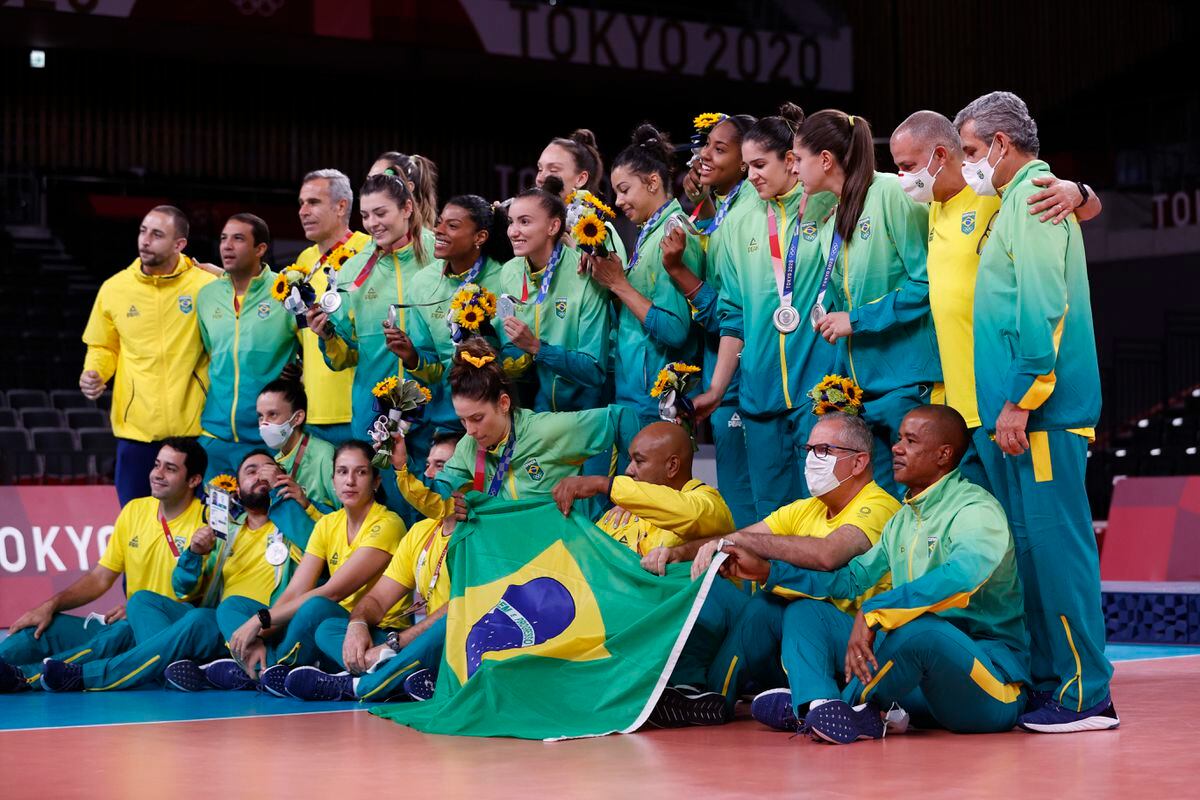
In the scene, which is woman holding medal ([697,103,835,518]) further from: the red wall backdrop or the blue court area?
the red wall backdrop

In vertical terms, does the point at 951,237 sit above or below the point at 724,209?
below

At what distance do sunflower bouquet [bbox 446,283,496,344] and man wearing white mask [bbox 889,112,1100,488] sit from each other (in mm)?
1774

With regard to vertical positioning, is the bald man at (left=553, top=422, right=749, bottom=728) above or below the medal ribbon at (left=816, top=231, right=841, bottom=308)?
below

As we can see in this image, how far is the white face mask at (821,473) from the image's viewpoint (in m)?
5.07

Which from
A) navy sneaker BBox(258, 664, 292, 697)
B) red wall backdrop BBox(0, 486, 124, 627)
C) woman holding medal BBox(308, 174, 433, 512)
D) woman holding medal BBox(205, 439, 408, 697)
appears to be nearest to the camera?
navy sneaker BBox(258, 664, 292, 697)

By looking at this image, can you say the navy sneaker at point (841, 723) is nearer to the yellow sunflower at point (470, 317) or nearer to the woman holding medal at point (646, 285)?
the woman holding medal at point (646, 285)

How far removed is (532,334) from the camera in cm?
617

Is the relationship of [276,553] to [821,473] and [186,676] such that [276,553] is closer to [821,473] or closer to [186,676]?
[186,676]

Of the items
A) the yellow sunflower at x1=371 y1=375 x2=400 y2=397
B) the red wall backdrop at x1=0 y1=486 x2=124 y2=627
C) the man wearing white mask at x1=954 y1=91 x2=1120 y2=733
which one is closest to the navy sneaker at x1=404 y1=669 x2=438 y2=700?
the yellow sunflower at x1=371 y1=375 x2=400 y2=397

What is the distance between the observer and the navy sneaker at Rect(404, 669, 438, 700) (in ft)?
19.2

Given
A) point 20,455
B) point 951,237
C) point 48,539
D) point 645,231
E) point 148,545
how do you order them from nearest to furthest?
point 951,237, point 645,231, point 148,545, point 48,539, point 20,455

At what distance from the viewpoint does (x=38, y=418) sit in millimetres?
13969

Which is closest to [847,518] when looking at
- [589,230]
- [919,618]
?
[919,618]

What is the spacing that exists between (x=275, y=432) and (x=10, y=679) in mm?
1611
